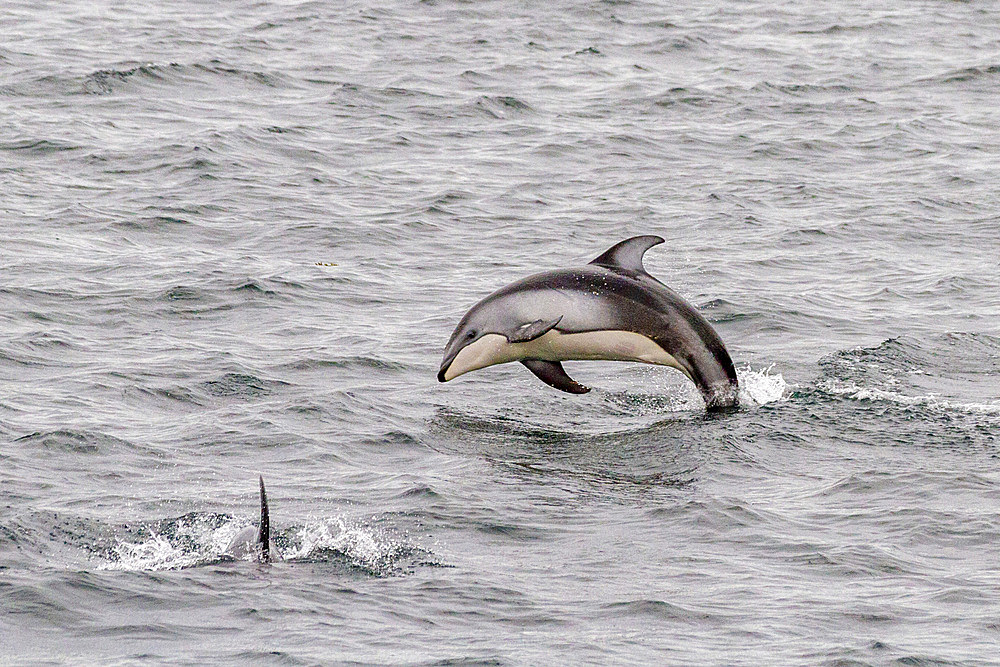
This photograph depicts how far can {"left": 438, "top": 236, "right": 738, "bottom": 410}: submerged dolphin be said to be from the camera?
1388cm

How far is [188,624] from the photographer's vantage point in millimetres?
9438

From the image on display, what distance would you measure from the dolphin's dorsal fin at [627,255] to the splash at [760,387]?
1480 mm

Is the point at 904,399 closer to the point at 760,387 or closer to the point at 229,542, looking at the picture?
the point at 760,387

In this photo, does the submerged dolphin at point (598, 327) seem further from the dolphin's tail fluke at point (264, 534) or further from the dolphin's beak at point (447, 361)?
the dolphin's tail fluke at point (264, 534)

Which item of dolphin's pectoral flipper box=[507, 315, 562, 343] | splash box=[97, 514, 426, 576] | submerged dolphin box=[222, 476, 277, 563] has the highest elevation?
dolphin's pectoral flipper box=[507, 315, 562, 343]

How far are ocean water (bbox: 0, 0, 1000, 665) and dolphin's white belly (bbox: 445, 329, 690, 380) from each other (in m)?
0.51

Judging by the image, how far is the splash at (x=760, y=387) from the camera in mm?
14461

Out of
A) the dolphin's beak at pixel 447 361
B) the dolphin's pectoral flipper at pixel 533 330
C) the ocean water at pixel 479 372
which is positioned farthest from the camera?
the dolphin's beak at pixel 447 361

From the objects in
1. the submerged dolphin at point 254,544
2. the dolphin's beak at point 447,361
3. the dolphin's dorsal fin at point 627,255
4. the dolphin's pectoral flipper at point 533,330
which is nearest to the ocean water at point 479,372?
the submerged dolphin at point 254,544

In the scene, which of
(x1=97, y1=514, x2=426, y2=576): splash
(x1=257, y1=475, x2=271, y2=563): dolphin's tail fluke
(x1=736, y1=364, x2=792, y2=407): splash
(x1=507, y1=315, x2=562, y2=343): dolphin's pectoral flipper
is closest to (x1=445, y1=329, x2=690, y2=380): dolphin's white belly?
(x1=507, y1=315, x2=562, y2=343): dolphin's pectoral flipper

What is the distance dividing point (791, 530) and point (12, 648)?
509cm

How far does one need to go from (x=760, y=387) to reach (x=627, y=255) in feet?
5.98

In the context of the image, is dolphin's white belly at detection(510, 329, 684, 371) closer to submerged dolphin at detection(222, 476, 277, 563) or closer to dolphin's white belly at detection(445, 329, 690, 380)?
dolphin's white belly at detection(445, 329, 690, 380)

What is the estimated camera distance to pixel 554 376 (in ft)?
46.7
